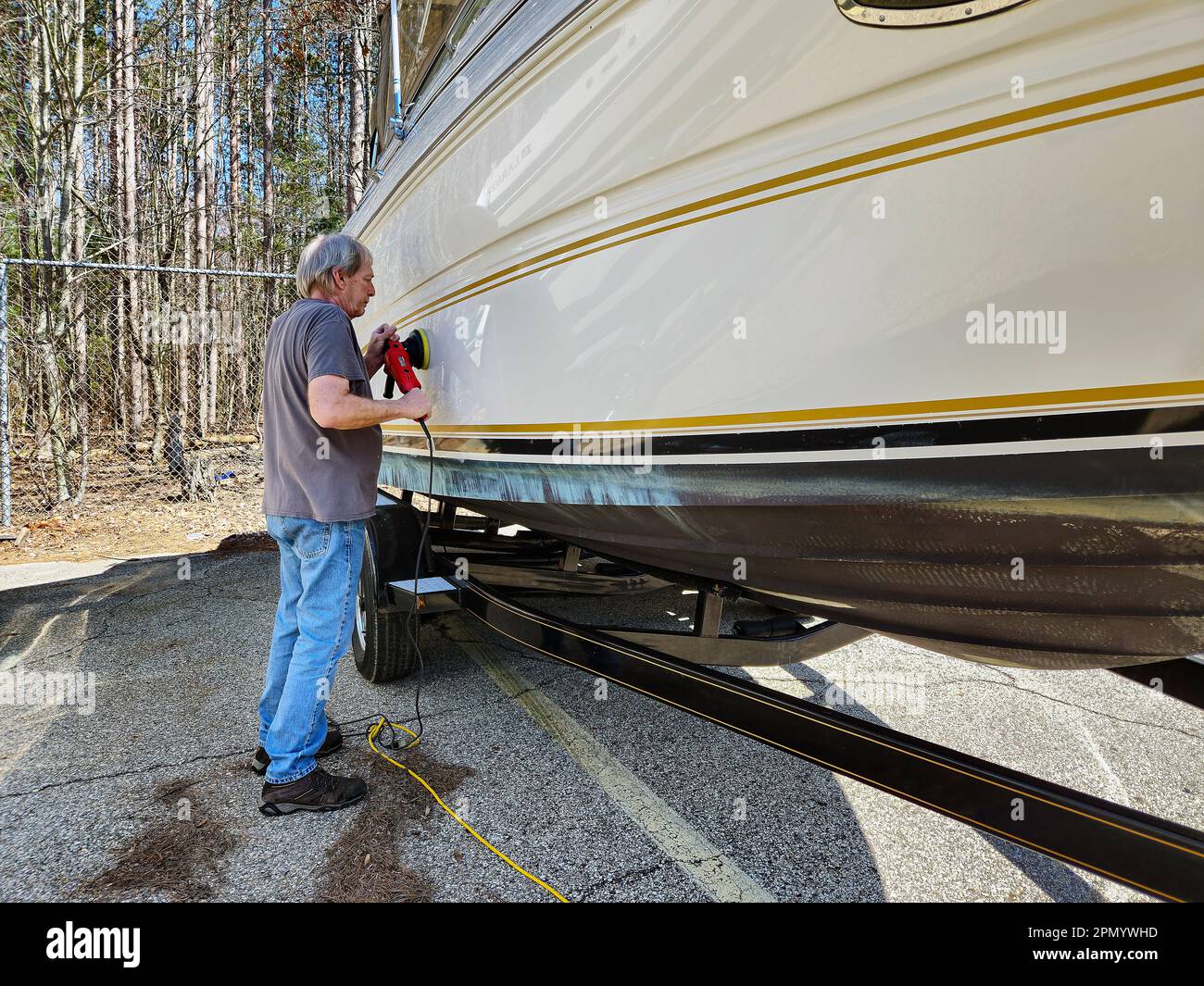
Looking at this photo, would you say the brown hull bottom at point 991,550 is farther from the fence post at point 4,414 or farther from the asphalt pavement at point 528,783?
the fence post at point 4,414

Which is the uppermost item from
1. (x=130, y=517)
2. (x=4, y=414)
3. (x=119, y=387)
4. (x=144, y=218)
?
(x=144, y=218)

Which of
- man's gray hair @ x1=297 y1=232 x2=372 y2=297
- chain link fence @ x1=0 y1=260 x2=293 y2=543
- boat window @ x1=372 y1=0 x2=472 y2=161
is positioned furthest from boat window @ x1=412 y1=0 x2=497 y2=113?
chain link fence @ x1=0 y1=260 x2=293 y2=543

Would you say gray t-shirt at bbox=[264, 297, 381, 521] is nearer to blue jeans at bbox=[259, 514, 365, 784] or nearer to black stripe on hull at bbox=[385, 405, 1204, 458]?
blue jeans at bbox=[259, 514, 365, 784]

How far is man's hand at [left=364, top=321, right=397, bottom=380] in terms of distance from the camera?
2568 mm

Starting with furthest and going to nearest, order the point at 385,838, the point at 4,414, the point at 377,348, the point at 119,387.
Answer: the point at 119,387, the point at 4,414, the point at 377,348, the point at 385,838

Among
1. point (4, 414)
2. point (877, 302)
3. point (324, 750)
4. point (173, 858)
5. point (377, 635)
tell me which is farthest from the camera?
point (4, 414)

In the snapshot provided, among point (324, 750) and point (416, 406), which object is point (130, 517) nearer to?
point (324, 750)

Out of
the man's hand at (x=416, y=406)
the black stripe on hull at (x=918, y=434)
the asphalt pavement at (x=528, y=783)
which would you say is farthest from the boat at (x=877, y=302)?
the asphalt pavement at (x=528, y=783)

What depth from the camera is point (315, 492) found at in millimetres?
2262

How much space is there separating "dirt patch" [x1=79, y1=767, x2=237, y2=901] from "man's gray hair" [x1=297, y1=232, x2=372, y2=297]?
1.67 meters

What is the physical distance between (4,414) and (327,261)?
5966 millimetres

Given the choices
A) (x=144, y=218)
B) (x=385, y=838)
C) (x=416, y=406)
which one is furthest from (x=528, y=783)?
(x=144, y=218)

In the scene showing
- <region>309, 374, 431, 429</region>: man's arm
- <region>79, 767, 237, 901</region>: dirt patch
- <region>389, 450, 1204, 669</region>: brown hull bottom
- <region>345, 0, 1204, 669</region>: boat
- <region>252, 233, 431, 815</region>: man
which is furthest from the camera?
<region>252, 233, 431, 815</region>: man

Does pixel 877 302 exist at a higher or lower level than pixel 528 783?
higher
